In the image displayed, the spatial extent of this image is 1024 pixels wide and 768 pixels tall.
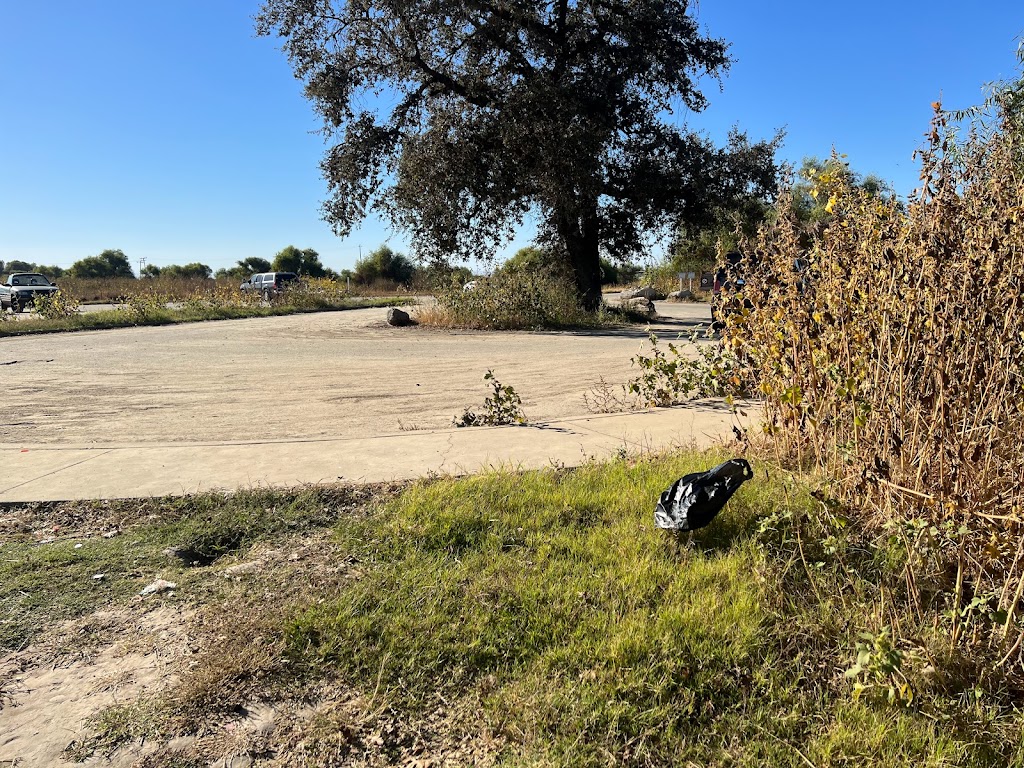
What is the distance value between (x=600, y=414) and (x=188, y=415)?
4.04 meters

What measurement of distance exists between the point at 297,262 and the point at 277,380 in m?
53.6

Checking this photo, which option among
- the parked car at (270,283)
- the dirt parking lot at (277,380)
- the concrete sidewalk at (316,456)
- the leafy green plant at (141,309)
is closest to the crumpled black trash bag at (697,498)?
the concrete sidewalk at (316,456)

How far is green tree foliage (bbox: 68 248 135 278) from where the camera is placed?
201 ft

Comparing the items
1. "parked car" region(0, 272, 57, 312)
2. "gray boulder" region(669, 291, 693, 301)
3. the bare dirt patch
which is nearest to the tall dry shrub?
the bare dirt patch

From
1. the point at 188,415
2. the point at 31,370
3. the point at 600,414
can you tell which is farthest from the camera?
the point at 31,370

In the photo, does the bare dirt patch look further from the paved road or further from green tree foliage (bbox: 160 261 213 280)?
green tree foliage (bbox: 160 261 213 280)

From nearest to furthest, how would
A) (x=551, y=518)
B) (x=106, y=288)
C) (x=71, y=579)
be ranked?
(x=71, y=579)
(x=551, y=518)
(x=106, y=288)

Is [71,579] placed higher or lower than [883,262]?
lower

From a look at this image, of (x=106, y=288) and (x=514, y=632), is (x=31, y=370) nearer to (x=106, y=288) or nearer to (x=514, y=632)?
(x=514, y=632)

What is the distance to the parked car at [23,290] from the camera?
95.9 ft

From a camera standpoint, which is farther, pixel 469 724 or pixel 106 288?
pixel 106 288

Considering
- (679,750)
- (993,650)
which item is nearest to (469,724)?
(679,750)

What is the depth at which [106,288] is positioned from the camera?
41344 millimetres

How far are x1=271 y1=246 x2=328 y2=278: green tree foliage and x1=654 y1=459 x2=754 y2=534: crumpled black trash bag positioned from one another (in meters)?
58.3
